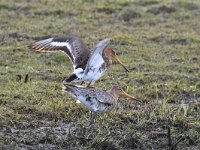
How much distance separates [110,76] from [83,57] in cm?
155

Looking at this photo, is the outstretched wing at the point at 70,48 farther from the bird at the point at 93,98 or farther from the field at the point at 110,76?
the bird at the point at 93,98

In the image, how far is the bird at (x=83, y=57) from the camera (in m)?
8.90

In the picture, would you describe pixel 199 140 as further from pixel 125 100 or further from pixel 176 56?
pixel 176 56

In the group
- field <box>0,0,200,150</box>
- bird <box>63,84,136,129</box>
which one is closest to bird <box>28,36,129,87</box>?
field <box>0,0,200,150</box>

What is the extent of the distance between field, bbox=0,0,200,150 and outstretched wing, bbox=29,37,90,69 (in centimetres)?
55

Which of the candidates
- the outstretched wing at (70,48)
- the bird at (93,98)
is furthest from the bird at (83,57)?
the bird at (93,98)

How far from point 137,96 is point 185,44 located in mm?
3571

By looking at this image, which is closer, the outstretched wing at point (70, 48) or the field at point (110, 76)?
the field at point (110, 76)

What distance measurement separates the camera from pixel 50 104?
8977 mm

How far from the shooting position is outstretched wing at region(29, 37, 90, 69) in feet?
30.8

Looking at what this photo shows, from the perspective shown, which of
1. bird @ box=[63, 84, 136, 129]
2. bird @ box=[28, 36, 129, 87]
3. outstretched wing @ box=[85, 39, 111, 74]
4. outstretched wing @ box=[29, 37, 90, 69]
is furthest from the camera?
outstretched wing @ box=[29, 37, 90, 69]

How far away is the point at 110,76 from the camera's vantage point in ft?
35.7

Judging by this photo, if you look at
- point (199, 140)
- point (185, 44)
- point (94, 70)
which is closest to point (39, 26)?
point (185, 44)

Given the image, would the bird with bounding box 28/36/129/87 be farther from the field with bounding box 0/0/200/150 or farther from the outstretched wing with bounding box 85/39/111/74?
the field with bounding box 0/0/200/150
